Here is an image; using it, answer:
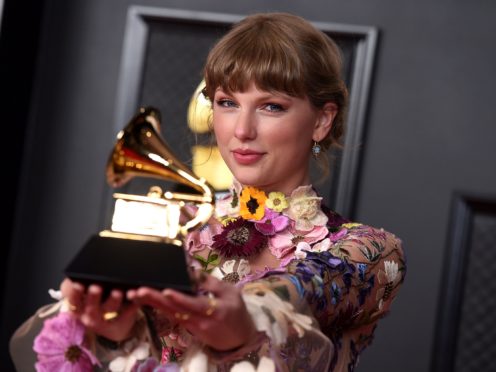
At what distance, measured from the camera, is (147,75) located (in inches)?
89.7

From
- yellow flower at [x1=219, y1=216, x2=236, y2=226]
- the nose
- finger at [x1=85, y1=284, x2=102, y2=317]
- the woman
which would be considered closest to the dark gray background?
the woman

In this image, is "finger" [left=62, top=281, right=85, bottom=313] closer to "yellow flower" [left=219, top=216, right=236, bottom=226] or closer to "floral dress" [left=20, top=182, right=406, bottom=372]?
"floral dress" [left=20, top=182, right=406, bottom=372]

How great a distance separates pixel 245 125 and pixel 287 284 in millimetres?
350

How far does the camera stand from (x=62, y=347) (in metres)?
1.01

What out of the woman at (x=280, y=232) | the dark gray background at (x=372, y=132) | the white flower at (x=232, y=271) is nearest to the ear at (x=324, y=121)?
the woman at (x=280, y=232)

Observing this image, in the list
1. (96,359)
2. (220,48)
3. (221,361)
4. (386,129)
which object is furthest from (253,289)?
(386,129)

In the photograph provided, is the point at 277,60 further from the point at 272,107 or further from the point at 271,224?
the point at 271,224

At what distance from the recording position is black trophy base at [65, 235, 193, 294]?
884 millimetres

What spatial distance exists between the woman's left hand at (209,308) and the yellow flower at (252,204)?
481 millimetres

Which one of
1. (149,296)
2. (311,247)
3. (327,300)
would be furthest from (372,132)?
(149,296)

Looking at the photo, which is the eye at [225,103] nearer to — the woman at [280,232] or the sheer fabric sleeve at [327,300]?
the woman at [280,232]

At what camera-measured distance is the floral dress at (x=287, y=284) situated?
0.98 m

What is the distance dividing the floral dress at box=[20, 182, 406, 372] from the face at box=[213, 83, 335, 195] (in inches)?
1.9

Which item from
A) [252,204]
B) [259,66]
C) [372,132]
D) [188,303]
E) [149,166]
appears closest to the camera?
[188,303]
